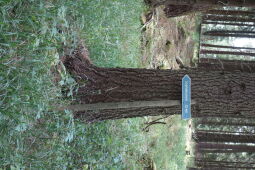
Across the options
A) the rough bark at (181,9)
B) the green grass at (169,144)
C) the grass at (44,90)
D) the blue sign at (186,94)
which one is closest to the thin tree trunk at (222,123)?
the green grass at (169,144)

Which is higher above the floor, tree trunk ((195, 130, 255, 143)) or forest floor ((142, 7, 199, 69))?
forest floor ((142, 7, 199, 69))

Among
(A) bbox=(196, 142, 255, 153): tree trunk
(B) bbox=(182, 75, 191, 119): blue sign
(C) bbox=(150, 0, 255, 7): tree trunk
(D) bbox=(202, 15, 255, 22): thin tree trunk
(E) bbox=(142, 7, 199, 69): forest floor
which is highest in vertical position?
(D) bbox=(202, 15, 255, 22): thin tree trunk

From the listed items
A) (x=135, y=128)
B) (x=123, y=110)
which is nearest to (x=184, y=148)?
(x=135, y=128)

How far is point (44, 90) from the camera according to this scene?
2873 millimetres

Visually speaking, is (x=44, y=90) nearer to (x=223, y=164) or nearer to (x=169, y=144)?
(x=169, y=144)

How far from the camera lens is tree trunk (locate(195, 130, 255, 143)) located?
10.6m

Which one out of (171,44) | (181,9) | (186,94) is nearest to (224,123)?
(171,44)

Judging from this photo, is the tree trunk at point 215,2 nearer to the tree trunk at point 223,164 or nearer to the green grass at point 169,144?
the green grass at point 169,144

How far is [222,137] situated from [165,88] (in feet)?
27.0

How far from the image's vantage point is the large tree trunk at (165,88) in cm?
346

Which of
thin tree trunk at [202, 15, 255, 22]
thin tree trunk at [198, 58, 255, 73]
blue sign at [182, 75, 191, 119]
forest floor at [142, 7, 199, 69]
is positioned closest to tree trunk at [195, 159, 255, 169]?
thin tree trunk at [198, 58, 255, 73]

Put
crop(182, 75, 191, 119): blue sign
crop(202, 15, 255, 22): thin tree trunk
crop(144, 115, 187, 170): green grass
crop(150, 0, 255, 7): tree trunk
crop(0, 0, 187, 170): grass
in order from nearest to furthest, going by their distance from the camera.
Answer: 1. crop(0, 0, 187, 170): grass
2. crop(182, 75, 191, 119): blue sign
3. crop(150, 0, 255, 7): tree trunk
4. crop(144, 115, 187, 170): green grass
5. crop(202, 15, 255, 22): thin tree trunk

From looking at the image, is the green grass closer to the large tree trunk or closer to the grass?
the grass

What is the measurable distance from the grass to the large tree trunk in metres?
0.25
